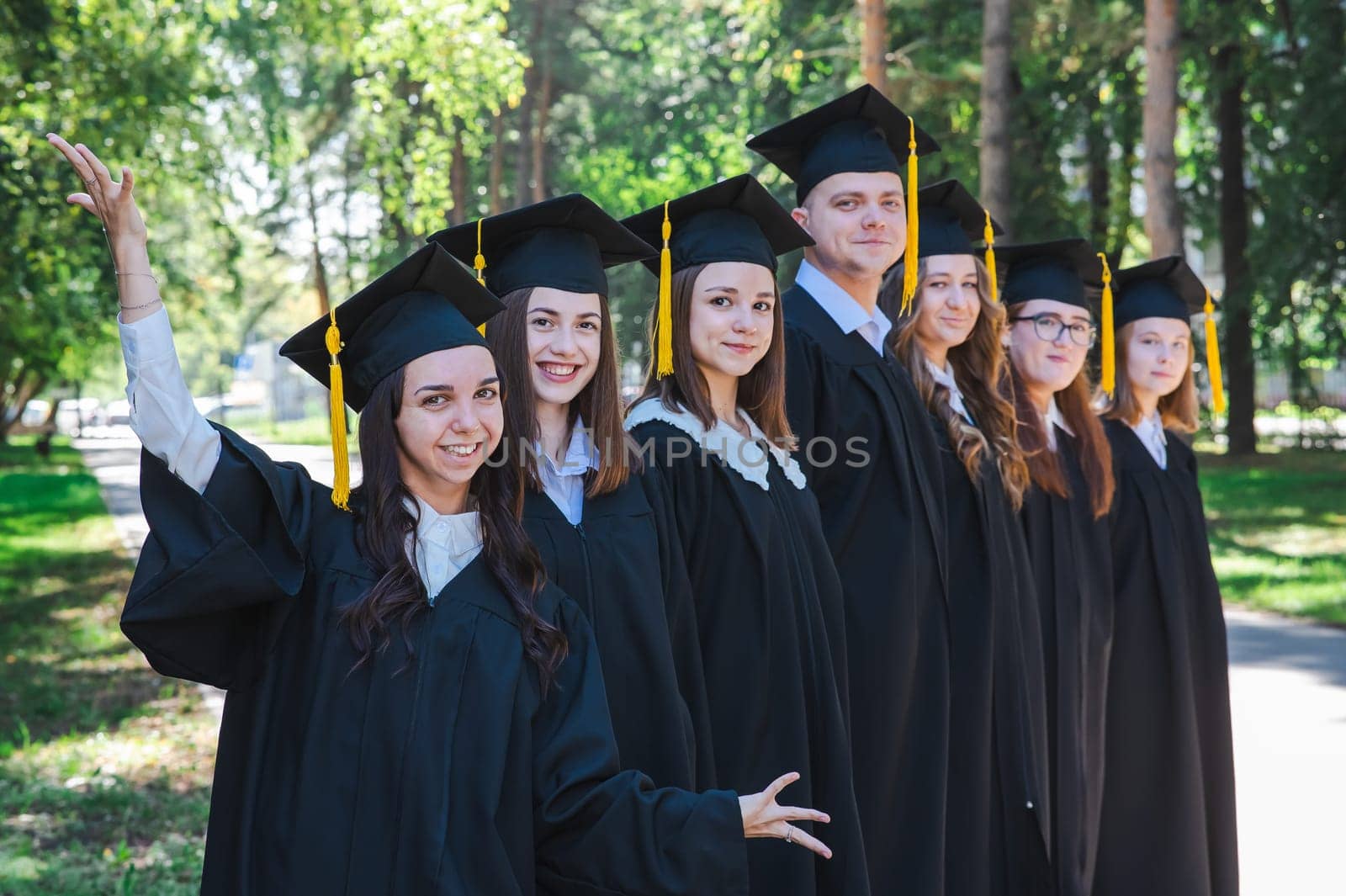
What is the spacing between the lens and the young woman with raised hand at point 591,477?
3072 mm

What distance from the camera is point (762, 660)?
340cm

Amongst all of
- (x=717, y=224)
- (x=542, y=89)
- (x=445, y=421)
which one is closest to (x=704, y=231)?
(x=717, y=224)

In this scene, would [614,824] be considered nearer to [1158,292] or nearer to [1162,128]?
[1158,292]

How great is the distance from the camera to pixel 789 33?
62.2 feet

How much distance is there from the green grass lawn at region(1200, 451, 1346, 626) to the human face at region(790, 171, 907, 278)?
732cm

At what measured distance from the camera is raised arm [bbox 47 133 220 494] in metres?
2.54

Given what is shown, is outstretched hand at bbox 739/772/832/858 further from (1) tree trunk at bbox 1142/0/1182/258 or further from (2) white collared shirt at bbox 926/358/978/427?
(1) tree trunk at bbox 1142/0/1182/258

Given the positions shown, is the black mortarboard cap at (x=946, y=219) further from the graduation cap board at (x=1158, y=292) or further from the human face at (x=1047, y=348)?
the graduation cap board at (x=1158, y=292)

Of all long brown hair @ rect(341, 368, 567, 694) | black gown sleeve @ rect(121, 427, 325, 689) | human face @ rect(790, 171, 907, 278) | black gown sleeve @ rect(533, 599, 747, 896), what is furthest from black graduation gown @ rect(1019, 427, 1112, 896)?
black gown sleeve @ rect(121, 427, 325, 689)

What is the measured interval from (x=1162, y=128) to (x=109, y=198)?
11.3 meters

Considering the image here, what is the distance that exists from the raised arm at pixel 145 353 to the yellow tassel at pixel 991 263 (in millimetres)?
2907

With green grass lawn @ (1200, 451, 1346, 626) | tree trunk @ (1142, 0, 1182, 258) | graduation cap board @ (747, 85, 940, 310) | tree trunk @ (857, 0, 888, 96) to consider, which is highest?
tree trunk @ (857, 0, 888, 96)

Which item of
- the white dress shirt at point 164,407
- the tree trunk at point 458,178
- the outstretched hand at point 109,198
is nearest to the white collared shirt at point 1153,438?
the white dress shirt at point 164,407

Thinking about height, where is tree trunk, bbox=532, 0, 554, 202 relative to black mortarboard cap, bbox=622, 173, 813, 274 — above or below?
above
